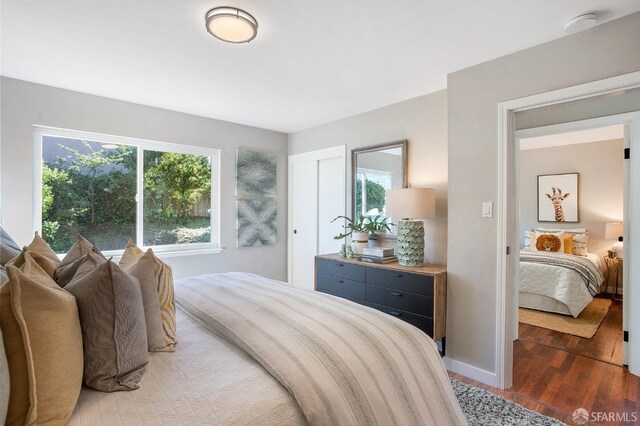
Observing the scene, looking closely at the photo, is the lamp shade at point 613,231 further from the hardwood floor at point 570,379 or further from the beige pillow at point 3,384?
the beige pillow at point 3,384

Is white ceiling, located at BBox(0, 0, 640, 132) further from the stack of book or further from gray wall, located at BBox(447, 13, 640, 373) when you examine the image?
the stack of book

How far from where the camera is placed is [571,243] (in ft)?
15.8

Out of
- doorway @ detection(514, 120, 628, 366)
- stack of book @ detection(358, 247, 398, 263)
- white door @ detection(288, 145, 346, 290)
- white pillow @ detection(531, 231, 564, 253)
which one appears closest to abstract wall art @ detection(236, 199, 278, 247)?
white door @ detection(288, 145, 346, 290)

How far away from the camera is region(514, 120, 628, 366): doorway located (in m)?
3.08

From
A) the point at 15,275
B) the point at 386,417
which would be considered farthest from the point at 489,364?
the point at 15,275

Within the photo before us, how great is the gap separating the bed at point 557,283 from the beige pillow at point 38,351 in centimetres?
448

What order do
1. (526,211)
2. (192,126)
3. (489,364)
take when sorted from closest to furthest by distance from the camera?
(489,364)
(192,126)
(526,211)

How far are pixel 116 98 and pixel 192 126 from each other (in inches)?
31.2

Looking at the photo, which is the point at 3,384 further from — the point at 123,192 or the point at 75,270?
the point at 123,192

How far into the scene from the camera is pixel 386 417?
1.07 meters

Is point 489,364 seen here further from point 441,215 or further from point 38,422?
point 38,422

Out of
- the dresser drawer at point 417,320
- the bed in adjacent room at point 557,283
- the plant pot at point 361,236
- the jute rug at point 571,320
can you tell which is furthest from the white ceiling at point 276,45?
the jute rug at point 571,320

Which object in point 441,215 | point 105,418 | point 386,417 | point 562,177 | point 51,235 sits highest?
point 562,177

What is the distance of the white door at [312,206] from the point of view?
400 cm
